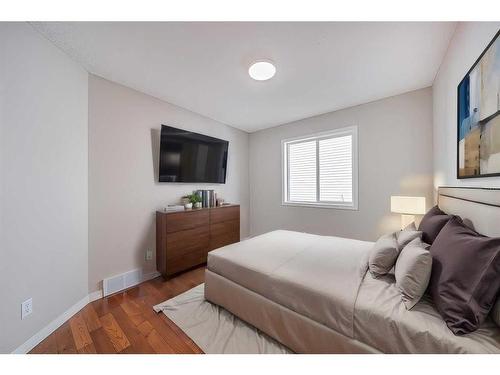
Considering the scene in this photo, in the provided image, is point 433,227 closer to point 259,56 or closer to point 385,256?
point 385,256

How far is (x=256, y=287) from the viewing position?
5.02 ft

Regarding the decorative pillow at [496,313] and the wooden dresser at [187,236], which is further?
the wooden dresser at [187,236]

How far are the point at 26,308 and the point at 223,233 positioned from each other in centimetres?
219

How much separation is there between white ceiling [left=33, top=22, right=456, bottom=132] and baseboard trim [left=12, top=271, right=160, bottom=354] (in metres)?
2.40

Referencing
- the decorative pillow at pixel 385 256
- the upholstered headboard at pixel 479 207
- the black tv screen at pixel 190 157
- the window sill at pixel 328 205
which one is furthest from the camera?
the window sill at pixel 328 205

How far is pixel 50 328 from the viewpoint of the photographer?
1.58m

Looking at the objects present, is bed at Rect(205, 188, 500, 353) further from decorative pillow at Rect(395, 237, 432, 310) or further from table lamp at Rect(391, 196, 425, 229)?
table lamp at Rect(391, 196, 425, 229)

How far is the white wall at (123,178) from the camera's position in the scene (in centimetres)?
211

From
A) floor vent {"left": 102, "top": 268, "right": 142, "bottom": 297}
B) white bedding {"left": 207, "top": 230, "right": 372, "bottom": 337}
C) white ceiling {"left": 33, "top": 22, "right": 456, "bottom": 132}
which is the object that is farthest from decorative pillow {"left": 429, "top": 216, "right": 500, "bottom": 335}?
floor vent {"left": 102, "top": 268, "right": 142, "bottom": 297}

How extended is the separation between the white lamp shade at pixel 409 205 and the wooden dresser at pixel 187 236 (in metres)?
2.37

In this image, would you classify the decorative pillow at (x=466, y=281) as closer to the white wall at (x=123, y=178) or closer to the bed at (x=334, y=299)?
the bed at (x=334, y=299)

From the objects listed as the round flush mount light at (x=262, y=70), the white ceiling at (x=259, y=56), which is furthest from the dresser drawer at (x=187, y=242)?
the round flush mount light at (x=262, y=70)

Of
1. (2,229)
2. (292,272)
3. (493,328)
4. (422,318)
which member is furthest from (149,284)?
(493,328)

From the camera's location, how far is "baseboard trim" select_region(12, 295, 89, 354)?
4.55 ft
